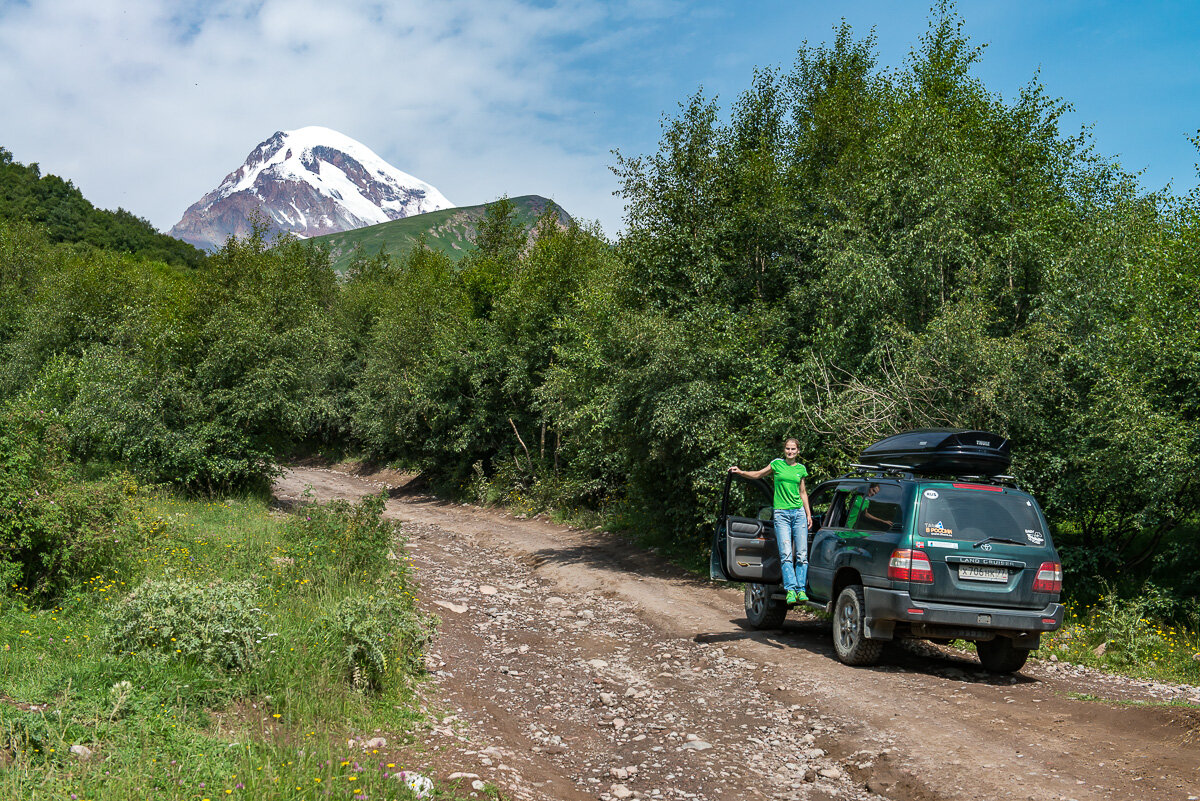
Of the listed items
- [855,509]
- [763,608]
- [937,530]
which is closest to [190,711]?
[937,530]

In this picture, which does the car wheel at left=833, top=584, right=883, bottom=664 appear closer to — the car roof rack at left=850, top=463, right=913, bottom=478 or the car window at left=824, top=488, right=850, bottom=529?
the car window at left=824, top=488, right=850, bottom=529

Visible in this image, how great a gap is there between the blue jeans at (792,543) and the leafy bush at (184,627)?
5.89 metres

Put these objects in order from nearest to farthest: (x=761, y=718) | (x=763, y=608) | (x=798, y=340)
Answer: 1. (x=761, y=718)
2. (x=763, y=608)
3. (x=798, y=340)

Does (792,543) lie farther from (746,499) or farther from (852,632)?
(746,499)

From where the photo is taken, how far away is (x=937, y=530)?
7.69 meters

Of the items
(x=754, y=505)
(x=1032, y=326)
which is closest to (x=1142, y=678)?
(x=1032, y=326)

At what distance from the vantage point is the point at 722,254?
17312mm

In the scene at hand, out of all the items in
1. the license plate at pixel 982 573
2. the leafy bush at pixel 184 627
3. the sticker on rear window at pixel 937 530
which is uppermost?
the sticker on rear window at pixel 937 530

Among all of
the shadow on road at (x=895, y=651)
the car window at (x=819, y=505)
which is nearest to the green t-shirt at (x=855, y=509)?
the car window at (x=819, y=505)

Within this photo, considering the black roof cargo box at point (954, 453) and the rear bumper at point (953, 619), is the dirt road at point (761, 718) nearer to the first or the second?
the rear bumper at point (953, 619)

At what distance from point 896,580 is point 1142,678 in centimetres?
348

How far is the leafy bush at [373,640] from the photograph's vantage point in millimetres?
6719

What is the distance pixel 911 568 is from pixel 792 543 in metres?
2.14

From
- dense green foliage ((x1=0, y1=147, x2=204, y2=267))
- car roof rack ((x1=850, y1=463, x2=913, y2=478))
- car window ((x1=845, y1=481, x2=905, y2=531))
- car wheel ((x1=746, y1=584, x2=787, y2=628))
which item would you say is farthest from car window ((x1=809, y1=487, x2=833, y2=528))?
dense green foliage ((x1=0, y1=147, x2=204, y2=267))
